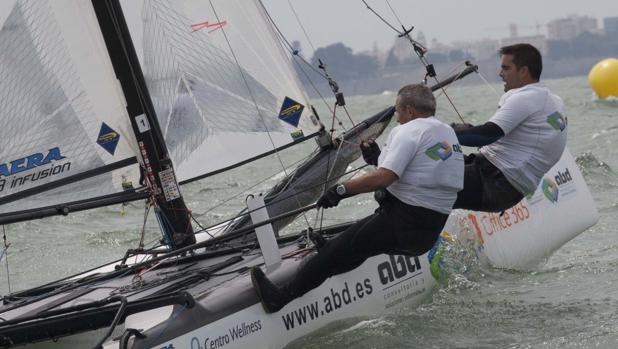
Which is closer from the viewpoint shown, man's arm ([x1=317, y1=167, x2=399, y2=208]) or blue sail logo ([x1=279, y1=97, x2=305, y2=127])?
man's arm ([x1=317, y1=167, x2=399, y2=208])

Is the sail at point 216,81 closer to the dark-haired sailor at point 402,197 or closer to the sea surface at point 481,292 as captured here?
the sea surface at point 481,292

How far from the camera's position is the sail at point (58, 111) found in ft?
16.6

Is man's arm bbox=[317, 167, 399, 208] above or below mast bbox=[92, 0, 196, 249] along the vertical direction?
below

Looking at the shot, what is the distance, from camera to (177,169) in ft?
18.5

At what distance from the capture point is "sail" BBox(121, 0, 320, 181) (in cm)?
562

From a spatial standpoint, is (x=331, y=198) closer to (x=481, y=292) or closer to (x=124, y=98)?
(x=481, y=292)

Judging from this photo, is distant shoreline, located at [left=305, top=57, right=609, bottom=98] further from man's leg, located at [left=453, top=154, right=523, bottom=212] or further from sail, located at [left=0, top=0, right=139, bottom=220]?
man's leg, located at [left=453, top=154, right=523, bottom=212]

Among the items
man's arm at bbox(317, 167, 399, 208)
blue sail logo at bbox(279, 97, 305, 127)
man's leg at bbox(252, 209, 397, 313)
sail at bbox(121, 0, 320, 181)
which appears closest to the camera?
man's arm at bbox(317, 167, 399, 208)

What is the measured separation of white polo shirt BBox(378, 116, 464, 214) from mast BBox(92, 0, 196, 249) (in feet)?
4.34

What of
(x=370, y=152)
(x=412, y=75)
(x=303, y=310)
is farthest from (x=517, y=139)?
(x=412, y=75)

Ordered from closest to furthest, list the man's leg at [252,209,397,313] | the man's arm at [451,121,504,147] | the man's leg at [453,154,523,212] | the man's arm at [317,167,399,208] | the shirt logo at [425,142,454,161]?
the man's arm at [317,167,399,208] → the shirt logo at [425,142,454,161] → the man's leg at [252,209,397,313] → the man's arm at [451,121,504,147] → the man's leg at [453,154,523,212]

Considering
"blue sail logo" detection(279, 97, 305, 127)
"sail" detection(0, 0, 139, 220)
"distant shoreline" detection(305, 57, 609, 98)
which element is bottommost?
"blue sail logo" detection(279, 97, 305, 127)

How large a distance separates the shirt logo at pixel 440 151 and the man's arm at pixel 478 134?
1.04 feet

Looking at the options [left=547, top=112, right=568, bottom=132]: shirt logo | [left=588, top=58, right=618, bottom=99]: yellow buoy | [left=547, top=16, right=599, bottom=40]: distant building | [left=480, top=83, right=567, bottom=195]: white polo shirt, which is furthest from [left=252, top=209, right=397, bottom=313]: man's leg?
[left=547, top=16, right=599, bottom=40]: distant building
